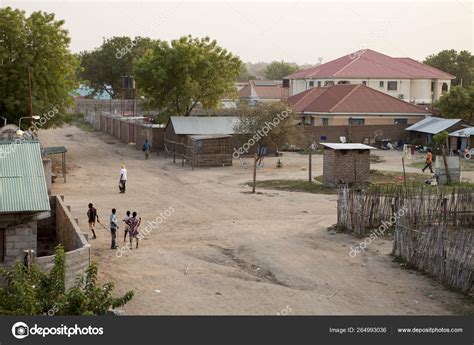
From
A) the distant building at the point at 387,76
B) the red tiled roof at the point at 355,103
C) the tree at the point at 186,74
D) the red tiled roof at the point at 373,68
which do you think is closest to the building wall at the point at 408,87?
the distant building at the point at 387,76

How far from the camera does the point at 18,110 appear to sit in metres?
40.7

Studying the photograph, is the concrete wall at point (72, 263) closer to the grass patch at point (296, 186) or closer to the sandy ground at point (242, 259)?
the sandy ground at point (242, 259)

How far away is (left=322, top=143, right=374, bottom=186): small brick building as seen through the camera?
33062mm

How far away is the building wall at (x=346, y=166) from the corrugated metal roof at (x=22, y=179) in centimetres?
1765

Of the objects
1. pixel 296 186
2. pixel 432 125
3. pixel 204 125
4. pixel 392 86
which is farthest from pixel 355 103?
pixel 296 186

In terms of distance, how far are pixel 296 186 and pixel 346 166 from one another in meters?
2.65

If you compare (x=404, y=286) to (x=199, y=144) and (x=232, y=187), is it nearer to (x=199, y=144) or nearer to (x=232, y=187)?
(x=232, y=187)

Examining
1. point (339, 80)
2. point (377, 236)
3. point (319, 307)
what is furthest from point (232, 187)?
point (339, 80)

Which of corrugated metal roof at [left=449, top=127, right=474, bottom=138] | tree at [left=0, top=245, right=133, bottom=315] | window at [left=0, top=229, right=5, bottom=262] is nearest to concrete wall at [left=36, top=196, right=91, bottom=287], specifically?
window at [left=0, top=229, right=5, bottom=262]

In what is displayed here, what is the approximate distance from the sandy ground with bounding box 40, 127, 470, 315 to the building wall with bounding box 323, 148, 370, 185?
6.16 ft

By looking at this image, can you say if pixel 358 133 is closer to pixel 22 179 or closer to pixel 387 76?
pixel 387 76

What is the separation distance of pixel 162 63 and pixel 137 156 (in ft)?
27.3

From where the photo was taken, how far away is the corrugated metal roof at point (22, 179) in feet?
53.6

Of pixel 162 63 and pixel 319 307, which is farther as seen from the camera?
pixel 162 63
